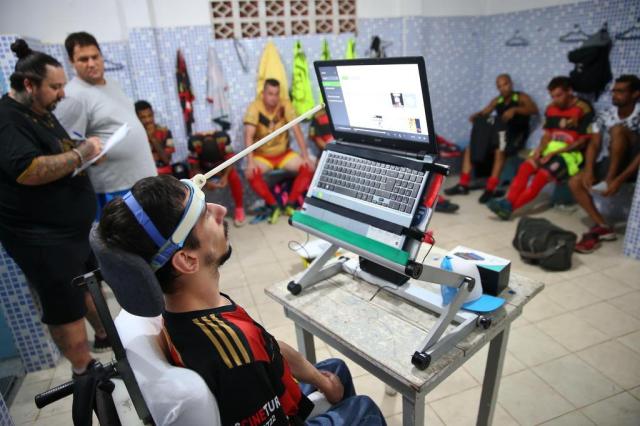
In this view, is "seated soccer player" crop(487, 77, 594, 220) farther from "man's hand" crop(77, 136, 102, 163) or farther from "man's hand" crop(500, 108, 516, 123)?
"man's hand" crop(77, 136, 102, 163)

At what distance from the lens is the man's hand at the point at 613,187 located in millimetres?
3373

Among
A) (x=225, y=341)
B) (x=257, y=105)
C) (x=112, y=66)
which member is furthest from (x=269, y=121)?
(x=225, y=341)

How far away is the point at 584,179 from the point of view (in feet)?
12.0

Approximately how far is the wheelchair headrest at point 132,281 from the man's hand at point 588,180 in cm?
387

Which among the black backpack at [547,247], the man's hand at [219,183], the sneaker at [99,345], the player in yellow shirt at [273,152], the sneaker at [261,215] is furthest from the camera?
the sneaker at [261,215]

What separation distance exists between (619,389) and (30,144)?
2.89m

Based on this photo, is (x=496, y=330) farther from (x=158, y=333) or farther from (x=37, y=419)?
(x=37, y=419)

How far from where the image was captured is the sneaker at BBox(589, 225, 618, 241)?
11.2 ft

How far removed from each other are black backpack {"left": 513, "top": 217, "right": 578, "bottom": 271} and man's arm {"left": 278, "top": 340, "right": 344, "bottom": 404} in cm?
236

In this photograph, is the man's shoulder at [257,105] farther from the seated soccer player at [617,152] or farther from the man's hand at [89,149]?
the seated soccer player at [617,152]

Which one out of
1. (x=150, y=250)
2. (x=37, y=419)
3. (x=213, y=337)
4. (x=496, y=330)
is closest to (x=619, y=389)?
(x=496, y=330)

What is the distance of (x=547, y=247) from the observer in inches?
120

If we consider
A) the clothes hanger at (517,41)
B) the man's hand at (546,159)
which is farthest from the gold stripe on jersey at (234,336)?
the clothes hanger at (517,41)

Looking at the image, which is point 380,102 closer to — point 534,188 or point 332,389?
point 332,389
